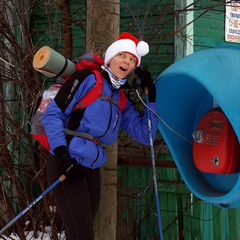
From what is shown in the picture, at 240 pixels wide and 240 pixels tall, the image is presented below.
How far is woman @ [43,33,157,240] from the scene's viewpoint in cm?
312

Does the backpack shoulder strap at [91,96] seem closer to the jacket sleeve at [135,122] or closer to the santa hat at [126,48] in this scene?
the santa hat at [126,48]

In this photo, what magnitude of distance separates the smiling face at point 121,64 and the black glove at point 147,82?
13 centimetres

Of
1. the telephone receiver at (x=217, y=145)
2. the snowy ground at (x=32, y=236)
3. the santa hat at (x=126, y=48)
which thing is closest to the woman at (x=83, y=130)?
the santa hat at (x=126, y=48)

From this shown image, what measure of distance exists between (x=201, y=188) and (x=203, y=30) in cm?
212

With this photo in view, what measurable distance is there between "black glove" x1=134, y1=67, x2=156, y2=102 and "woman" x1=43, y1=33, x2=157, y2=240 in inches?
2.6

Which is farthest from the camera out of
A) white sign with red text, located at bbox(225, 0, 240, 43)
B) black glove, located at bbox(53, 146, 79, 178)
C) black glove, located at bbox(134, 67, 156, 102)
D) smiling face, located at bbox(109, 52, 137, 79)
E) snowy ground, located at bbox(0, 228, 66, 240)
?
white sign with red text, located at bbox(225, 0, 240, 43)

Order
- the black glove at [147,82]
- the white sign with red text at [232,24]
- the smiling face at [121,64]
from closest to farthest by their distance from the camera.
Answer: the smiling face at [121,64]
the black glove at [147,82]
the white sign with red text at [232,24]

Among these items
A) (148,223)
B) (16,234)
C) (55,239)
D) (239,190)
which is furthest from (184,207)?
(239,190)

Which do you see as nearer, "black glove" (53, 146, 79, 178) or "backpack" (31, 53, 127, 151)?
"black glove" (53, 146, 79, 178)

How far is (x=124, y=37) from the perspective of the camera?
3363 millimetres

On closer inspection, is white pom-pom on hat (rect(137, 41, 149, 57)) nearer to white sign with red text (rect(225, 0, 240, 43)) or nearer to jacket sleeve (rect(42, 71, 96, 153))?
jacket sleeve (rect(42, 71, 96, 153))

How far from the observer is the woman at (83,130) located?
312 centimetres

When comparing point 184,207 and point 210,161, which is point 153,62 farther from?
point 210,161

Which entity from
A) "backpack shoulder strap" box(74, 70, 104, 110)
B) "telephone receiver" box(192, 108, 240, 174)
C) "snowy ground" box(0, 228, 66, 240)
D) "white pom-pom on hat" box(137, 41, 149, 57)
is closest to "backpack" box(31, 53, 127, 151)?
"backpack shoulder strap" box(74, 70, 104, 110)
